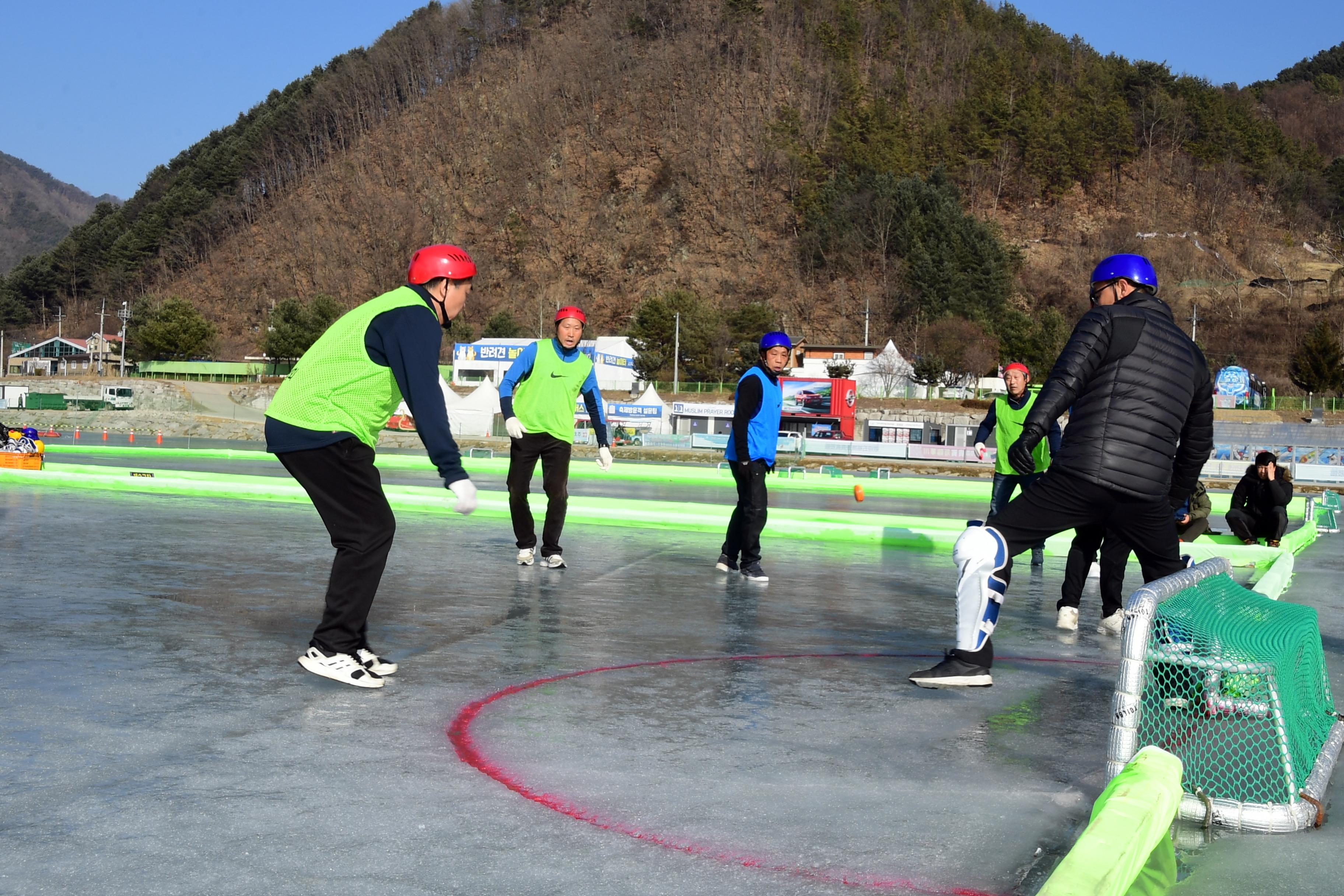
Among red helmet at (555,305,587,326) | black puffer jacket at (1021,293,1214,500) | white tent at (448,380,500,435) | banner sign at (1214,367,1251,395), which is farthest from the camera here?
banner sign at (1214,367,1251,395)

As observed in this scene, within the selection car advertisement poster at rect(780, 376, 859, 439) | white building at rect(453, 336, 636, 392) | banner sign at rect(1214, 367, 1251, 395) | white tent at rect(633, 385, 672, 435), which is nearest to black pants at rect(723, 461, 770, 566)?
white tent at rect(633, 385, 672, 435)

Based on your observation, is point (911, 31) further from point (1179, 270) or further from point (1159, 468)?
point (1159, 468)

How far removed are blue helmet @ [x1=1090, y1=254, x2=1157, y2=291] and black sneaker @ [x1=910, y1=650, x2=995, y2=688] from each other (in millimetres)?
1829

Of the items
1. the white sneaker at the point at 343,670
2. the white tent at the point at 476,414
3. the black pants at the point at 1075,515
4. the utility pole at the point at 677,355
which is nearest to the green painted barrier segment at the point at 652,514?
the black pants at the point at 1075,515

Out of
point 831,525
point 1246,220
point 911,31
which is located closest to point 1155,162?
point 1246,220

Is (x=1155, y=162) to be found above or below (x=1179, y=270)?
above

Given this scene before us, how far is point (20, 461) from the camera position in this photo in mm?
16125

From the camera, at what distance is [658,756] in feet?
11.9

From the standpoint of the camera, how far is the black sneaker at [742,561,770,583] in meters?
8.23

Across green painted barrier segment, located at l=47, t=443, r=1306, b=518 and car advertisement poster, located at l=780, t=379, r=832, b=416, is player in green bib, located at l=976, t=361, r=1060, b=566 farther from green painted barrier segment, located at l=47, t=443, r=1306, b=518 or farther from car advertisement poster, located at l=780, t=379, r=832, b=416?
car advertisement poster, located at l=780, t=379, r=832, b=416

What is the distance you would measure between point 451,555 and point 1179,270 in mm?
101764

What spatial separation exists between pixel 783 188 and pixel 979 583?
115500 millimetres

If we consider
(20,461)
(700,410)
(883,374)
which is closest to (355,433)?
(20,461)

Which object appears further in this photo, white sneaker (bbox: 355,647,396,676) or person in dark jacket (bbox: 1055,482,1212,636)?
person in dark jacket (bbox: 1055,482,1212,636)
